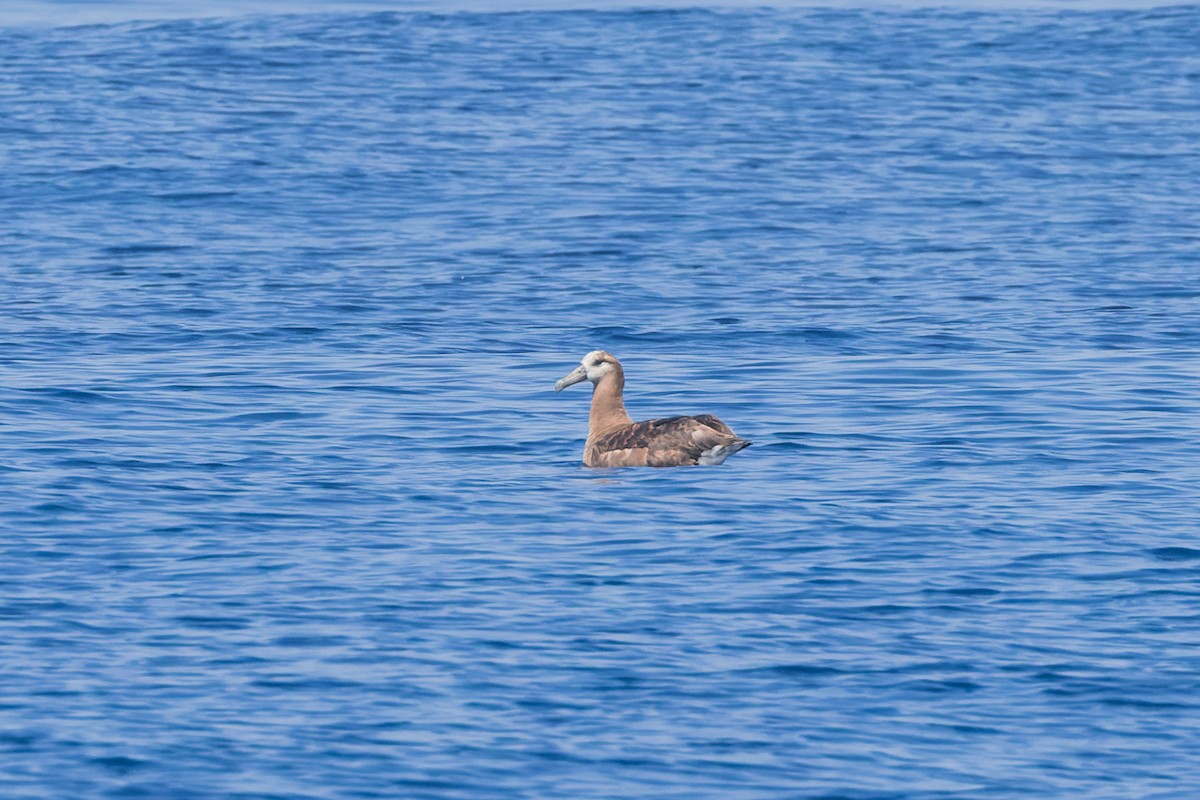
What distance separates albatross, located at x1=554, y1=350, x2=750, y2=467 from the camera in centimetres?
1523

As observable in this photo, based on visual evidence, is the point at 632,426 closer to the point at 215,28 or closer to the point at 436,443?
the point at 436,443

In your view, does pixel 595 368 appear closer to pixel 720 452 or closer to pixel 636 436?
pixel 636 436

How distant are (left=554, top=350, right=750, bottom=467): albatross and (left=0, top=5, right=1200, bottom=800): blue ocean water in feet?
1.04

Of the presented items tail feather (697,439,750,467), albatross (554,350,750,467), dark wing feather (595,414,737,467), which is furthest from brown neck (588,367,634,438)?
tail feather (697,439,750,467)

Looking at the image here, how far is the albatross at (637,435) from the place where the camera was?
1523 cm

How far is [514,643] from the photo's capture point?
10.9 m

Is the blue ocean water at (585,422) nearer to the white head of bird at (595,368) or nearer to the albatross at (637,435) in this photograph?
the albatross at (637,435)

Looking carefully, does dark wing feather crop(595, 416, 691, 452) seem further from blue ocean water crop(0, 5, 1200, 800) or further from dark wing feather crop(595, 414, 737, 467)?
blue ocean water crop(0, 5, 1200, 800)

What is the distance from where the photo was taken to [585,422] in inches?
707

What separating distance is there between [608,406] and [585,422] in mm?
1519

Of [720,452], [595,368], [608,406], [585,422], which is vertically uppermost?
[595,368]

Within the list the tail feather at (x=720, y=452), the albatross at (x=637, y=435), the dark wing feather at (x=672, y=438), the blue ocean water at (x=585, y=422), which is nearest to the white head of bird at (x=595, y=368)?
the albatross at (x=637, y=435)

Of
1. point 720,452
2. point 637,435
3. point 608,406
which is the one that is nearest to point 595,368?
point 608,406

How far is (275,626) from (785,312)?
12.1 metres
